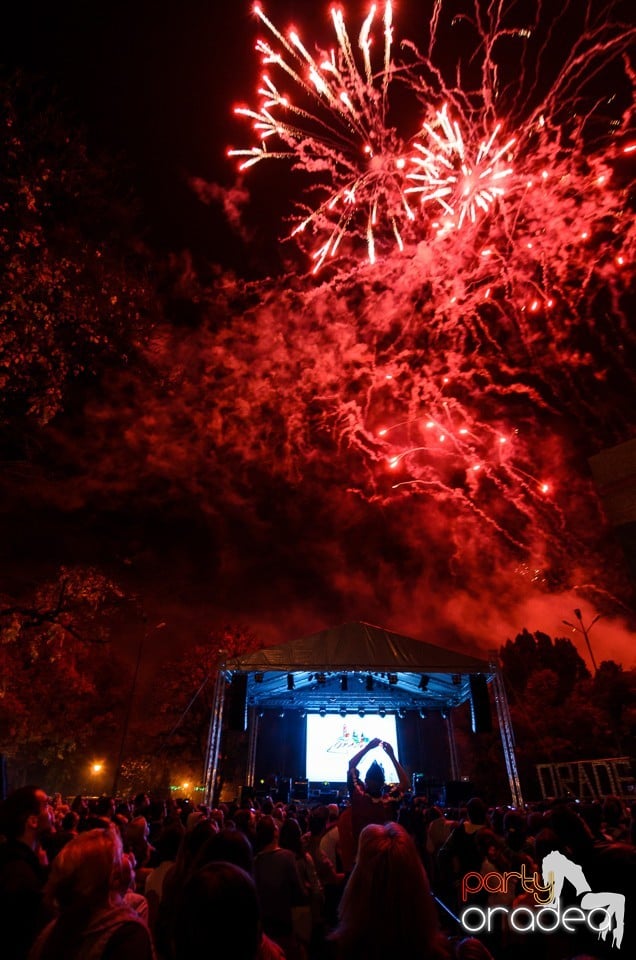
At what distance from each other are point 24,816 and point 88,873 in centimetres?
144

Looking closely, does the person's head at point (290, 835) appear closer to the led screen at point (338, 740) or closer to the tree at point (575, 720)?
the led screen at point (338, 740)

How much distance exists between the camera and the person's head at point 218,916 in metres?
1.46

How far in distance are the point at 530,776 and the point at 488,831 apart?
3091 cm

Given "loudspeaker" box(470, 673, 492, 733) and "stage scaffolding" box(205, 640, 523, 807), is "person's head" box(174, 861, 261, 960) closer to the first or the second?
"stage scaffolding" box(205, 640, 523, 807)

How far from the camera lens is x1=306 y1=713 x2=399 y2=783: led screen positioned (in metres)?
17.2

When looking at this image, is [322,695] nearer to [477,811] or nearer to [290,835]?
[477,811]

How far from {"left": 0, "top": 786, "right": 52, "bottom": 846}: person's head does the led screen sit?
1440 centimetres

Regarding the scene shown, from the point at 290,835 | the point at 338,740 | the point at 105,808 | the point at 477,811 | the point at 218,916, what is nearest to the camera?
the point at 218,916

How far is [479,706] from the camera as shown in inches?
569

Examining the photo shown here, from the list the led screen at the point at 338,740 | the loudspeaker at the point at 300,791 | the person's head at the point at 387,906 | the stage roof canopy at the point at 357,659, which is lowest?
the person's head at the point at 387,906

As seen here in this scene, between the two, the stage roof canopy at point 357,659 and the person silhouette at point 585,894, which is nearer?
the person silhouette at point 585,894

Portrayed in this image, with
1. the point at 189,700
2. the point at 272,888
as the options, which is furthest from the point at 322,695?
the point at 272,888

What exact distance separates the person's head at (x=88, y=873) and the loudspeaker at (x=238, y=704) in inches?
511

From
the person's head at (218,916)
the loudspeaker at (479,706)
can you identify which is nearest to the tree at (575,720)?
the loudspeaker at (479,706)
